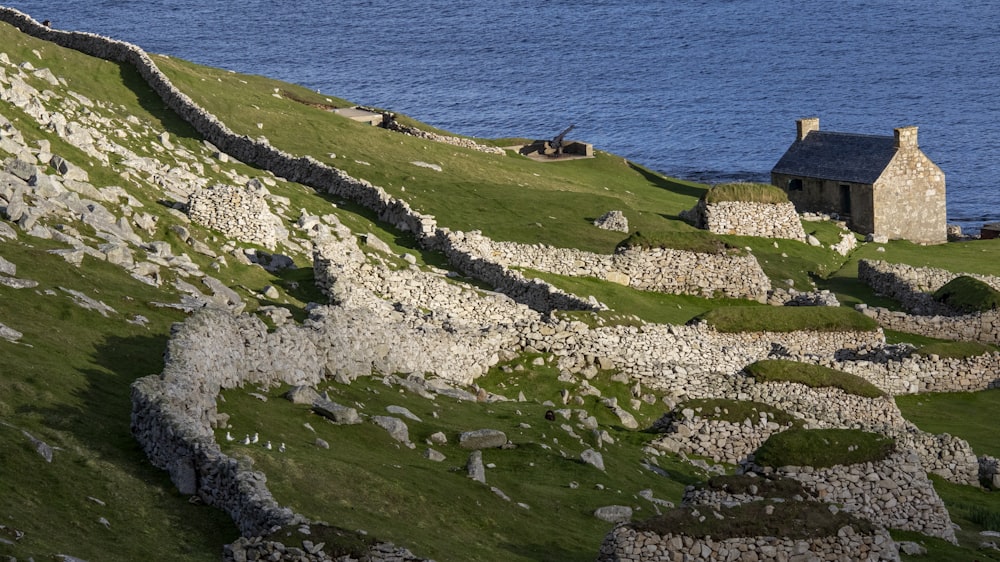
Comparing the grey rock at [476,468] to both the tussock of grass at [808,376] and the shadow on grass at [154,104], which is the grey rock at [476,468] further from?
the shadow on grass at [154,104]

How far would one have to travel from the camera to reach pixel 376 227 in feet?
185

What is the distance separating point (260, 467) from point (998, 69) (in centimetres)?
18468

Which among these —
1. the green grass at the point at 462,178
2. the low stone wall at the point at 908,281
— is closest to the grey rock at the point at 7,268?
the green grass at the point at 462,178

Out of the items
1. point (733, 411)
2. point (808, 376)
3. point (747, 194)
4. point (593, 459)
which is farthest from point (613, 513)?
point (747, 194)

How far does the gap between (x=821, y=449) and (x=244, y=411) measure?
12407 mm

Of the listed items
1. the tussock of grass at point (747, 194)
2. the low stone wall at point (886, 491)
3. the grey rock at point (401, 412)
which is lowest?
the tussock of grass at point (747, 194)

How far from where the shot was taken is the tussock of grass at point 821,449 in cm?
3055

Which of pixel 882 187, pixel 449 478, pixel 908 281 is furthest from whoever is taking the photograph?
pixel 882 187

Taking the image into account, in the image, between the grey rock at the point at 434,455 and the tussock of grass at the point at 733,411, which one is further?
the tussock of grass at the point at 733,411

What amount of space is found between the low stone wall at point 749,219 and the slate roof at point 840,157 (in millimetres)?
15177

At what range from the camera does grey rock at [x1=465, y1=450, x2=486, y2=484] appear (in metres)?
26.4

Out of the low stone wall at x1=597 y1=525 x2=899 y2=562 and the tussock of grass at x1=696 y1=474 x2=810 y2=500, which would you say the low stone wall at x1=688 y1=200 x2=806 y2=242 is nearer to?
the tussock of grass at x1=696 y1=474 x2=810 y2=500

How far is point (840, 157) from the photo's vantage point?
8919cm

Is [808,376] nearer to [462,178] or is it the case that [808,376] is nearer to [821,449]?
[821,449]
